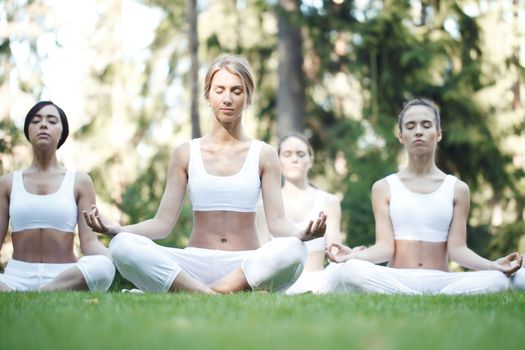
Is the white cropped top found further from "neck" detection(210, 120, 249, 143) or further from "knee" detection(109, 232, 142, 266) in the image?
"knee" detection(109, 232, 142, 266)

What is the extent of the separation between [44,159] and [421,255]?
336 centimetres

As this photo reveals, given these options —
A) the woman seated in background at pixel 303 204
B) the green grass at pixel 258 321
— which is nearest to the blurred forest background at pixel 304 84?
the woman seated in background at pixel 303 204

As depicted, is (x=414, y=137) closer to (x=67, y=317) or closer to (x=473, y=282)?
(x=473, y=282)

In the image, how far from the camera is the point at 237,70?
6023 millimetres

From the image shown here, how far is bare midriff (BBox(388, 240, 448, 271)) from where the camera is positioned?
21.7 ft

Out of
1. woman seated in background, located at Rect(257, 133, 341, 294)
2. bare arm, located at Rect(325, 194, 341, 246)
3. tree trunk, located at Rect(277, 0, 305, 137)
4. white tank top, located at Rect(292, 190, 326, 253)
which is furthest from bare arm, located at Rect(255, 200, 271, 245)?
tree trunk, located at Rect(277, 0, 305, 137)

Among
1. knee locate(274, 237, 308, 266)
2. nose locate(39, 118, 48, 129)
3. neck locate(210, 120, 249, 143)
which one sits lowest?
knee locate(274, 237, 308, 266)

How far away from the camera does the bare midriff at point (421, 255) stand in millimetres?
6613

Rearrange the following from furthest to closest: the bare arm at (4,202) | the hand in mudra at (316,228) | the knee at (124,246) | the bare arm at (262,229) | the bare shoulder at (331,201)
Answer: the bare shoulder at (331,201)
the bare arm at (262,229)
the bare arm at (4,202)
the knee at (124,246)
the hand in mudra at (316,228)

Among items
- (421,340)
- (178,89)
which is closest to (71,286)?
(421,340)

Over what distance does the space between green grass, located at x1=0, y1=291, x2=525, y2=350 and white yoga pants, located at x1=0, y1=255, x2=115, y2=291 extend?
3.23ft

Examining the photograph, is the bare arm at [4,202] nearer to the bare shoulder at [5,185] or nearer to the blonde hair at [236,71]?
the bare shoulder at [5,185]

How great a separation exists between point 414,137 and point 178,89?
11.7m

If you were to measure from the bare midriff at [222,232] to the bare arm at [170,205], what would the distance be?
0.21m
